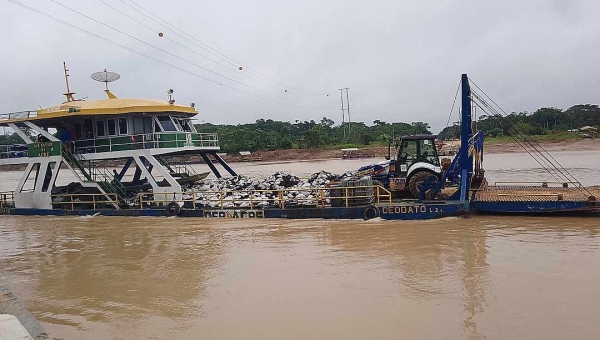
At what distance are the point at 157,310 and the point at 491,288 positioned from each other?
5577mm

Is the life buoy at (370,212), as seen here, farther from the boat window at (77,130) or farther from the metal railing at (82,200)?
the boat window at (77,130)

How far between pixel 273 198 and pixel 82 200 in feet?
28.2

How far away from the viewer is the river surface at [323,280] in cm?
605

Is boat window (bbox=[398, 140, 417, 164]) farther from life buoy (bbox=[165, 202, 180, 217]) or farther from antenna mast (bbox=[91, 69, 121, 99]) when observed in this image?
→ antenna mast (bbox=[91, 69, 121, 99])

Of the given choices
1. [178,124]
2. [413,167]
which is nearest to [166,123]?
[178,124]

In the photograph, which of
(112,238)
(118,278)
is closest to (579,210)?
(118,278)

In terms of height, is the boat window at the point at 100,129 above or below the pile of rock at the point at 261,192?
above

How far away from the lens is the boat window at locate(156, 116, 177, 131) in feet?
54.0

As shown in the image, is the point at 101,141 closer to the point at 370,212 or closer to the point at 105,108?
the point at 105,108

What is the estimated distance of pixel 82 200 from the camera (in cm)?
1766

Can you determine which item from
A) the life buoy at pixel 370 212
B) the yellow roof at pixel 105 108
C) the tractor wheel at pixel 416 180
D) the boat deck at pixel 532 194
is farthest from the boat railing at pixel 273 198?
the yellow roof at pixel 105 108

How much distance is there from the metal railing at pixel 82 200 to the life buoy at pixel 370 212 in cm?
971

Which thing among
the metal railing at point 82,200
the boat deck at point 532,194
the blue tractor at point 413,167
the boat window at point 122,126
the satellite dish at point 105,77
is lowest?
the boat deck at point 532,194

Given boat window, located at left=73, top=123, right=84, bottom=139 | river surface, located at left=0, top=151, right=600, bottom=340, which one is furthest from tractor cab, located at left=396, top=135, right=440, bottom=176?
boat window, located at left=73, top=123, right=84, bottom=139
